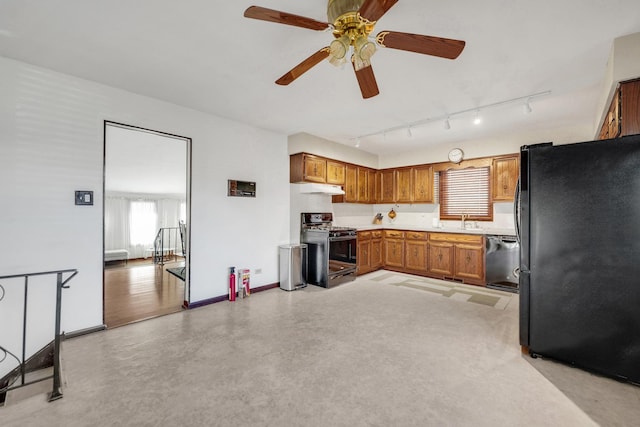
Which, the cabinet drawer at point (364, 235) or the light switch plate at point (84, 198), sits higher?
the light switch plate at point (84, 198)

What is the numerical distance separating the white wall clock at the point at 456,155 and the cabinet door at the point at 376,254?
223 centimetres

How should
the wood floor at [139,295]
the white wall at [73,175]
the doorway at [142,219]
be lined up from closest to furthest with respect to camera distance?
the white wall at [73,175] → the wood floor at [139,295] → the doorway at [142,219]

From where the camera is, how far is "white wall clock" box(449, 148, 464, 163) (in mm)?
5348

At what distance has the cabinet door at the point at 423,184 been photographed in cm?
579

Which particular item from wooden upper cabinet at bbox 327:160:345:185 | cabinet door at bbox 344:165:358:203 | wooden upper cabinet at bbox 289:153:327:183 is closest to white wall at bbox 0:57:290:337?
wooden upper cabinet at bbox 289:153:327:183

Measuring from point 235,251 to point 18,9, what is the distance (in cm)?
315

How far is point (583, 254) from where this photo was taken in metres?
2.24

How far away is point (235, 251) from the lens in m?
4.19

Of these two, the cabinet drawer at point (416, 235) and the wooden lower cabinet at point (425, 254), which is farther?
the cabinet drawer at point (416, 235)

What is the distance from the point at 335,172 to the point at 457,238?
2615mm

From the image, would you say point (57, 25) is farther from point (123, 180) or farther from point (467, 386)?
point (123, 180)

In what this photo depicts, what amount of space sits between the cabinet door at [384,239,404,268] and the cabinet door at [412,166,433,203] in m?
1.03

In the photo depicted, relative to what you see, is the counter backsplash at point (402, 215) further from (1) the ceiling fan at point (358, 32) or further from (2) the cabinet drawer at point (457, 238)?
(1) the ceiling fan at point (358, 32)

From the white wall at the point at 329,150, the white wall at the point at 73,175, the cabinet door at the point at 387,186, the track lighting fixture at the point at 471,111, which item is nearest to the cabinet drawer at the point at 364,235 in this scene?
the cabinet door at the point at 387,186
